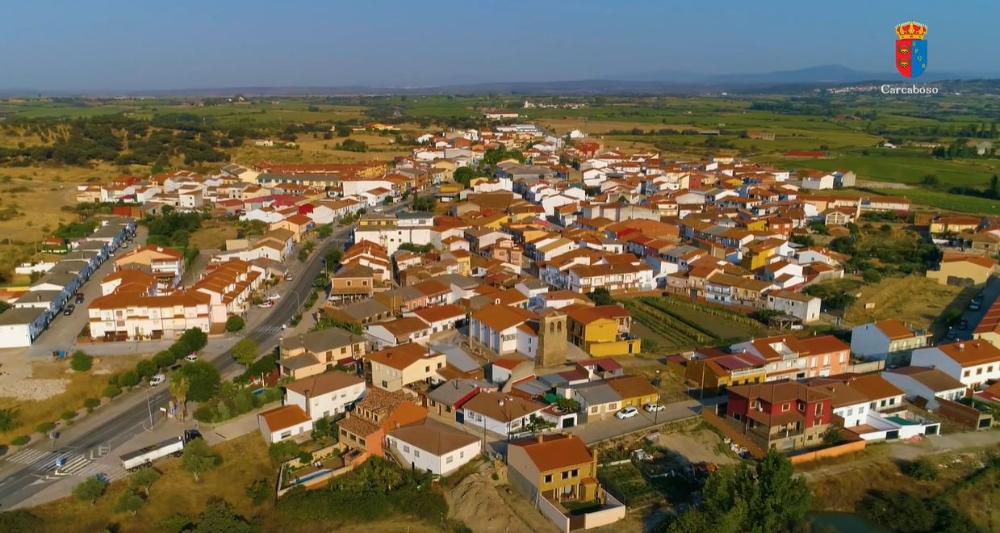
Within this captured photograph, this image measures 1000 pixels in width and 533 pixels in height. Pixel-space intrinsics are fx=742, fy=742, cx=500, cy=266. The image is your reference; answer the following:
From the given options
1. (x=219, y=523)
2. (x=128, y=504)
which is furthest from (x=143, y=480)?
(x=219, y=523)

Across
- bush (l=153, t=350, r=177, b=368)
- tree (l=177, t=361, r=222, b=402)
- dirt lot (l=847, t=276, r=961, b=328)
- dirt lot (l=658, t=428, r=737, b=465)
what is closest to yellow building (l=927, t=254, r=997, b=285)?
dirt lot (l=847, t=276, r=961, b=328)

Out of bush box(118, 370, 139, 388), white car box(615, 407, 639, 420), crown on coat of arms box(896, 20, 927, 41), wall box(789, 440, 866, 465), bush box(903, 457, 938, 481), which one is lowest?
bush box(903, 457, 938, 481)

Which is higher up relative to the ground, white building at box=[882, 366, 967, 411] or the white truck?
white building at box=[882, 366, 967, 411]

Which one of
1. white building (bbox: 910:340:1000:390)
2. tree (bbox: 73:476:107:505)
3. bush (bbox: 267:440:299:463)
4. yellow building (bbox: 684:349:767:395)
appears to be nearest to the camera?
tree (bbox: 73:476:107:505)

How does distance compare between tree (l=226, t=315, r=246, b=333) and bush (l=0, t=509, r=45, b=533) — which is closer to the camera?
bush (l=0, t=509, r=45, b=533)

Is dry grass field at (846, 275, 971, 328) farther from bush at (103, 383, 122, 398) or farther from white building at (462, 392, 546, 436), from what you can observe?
bush at (103, 383, 122, 398)

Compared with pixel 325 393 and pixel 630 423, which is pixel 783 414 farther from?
pixel 325 393

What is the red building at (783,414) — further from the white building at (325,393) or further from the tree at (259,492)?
the tree at (259,492)
